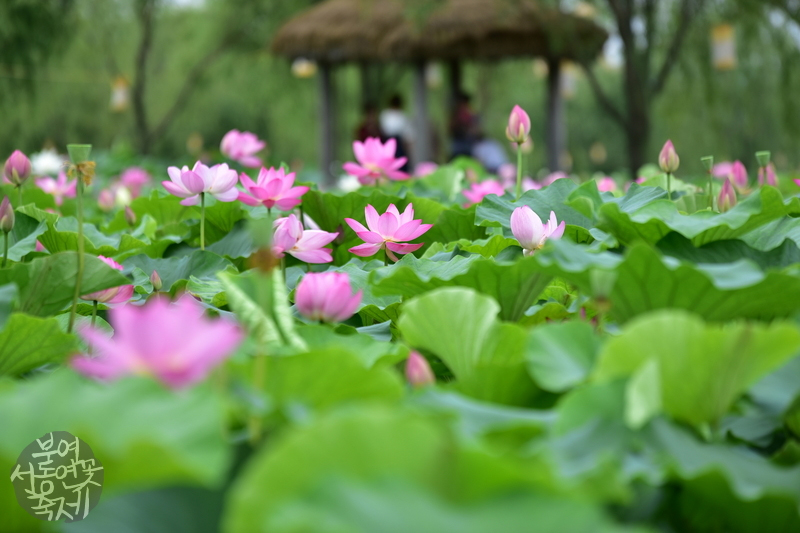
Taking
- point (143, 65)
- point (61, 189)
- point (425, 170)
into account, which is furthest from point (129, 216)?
point (143, 65)

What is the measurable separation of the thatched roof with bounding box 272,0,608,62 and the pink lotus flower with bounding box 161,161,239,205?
705 centimetres

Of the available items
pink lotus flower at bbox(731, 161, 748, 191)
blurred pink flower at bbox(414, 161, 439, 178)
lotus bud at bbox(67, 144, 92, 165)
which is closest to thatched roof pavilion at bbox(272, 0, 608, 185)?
blurred pink flower at bbox(414, 161, 439, 178)

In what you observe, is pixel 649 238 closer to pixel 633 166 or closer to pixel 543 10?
pixel 633 166

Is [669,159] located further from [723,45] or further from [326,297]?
[723,45]

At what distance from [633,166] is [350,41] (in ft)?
11.7

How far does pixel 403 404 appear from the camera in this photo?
22.2 inches

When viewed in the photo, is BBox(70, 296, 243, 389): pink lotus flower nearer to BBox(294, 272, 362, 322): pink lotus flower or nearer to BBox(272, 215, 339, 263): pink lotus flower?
BBox(294, 272, 362, 322): pink lotus flower

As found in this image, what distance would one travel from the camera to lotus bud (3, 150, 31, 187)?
1423 millimetres

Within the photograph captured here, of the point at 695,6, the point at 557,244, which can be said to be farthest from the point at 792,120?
the point at 557,244

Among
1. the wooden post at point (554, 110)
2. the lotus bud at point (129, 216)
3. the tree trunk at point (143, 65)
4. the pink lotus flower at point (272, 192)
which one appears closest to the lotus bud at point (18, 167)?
the lotus bud at point (129, 216)

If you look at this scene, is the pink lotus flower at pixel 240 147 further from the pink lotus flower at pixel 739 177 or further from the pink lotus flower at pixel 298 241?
the pink lotus flower at pixel 739 177

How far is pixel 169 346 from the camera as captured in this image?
0.47m

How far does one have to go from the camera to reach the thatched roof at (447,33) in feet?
28.1

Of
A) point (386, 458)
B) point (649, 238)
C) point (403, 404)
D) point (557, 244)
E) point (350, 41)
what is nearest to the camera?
point (386, 458)
